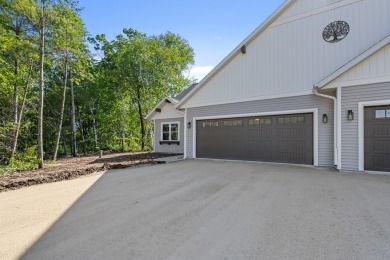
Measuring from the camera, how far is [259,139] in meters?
9.44

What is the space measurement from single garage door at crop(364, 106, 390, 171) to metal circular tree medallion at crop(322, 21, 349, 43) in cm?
268

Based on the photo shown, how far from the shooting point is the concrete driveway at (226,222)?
259 centimetres

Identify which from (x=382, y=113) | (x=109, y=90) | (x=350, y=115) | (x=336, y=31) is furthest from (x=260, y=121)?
(x=109, y=90)

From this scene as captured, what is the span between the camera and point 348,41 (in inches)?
308

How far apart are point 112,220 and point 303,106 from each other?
7363mm

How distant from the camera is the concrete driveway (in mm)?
2592

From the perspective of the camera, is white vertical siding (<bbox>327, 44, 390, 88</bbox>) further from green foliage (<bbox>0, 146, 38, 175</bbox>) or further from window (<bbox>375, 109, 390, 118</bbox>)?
green foliage (<bbox>0, 146, 38, 175</bbox>)

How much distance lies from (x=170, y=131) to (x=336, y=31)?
32.5 ft

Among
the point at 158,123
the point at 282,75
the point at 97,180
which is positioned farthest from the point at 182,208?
the point at 158,123

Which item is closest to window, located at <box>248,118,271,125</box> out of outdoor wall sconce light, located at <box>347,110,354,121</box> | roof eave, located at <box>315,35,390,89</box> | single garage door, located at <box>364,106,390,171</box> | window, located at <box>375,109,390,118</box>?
roof eave, located at <box>315,35,390,89</box>

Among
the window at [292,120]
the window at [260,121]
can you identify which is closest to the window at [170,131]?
the window at [260,121]

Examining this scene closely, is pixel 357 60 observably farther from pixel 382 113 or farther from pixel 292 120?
pixel 292 120

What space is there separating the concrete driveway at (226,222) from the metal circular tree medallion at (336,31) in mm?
4880

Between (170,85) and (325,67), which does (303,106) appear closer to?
(325,67)
